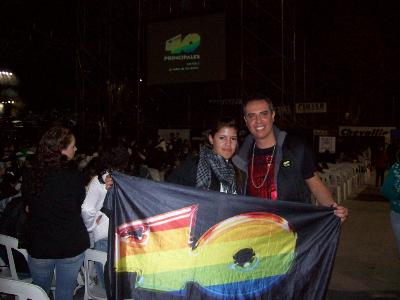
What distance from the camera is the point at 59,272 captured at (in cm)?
306

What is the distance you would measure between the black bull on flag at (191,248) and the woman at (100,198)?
0.58 meters

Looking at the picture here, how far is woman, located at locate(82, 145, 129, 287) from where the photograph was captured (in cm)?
341

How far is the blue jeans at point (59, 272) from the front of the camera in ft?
9.91

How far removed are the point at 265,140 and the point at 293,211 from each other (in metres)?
0.56

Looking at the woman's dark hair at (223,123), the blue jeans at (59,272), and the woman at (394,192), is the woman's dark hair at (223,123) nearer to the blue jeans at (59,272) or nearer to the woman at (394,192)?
the blue jeans at (59,272)

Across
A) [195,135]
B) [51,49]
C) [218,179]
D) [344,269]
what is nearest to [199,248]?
[218,179]

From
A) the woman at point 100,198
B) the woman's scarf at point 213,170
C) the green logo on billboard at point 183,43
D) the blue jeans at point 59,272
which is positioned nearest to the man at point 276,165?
the woman's scarf at point 213,170

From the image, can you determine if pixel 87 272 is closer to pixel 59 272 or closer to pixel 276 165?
pixel 59 272

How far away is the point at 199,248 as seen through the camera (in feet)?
9.14

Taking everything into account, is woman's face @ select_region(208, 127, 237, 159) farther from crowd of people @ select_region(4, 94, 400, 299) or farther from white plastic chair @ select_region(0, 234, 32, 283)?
white plastic chair @ select_region(0, 234, 32, 283)

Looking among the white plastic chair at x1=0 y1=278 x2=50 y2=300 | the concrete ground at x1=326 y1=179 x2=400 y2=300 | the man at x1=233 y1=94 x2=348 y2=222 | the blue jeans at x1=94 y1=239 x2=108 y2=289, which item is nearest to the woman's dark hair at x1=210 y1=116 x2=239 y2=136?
the man at x1=233 y1=94 x2=348 y2=222

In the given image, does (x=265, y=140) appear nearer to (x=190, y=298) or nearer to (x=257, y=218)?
(x=257, y=218)

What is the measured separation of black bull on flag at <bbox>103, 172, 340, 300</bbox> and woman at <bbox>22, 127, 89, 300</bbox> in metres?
0.29

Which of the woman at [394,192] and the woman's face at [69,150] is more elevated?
the woman's face at [69,150]
